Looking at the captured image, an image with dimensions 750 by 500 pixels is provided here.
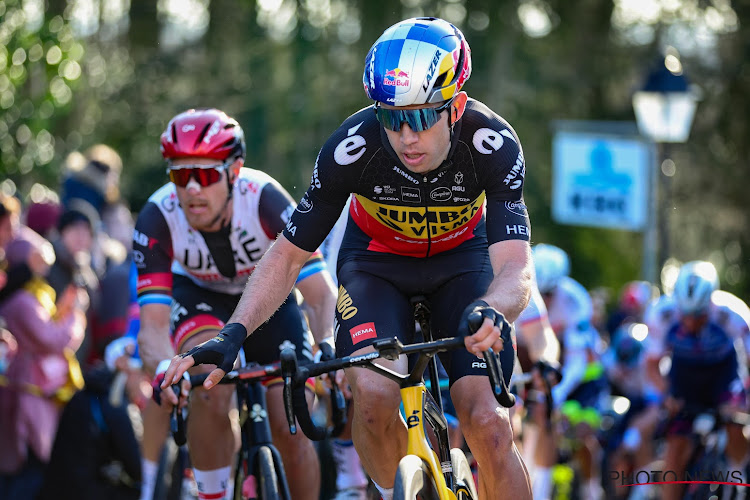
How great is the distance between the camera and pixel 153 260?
6.30 meters

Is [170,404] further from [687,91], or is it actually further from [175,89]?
[175,89]

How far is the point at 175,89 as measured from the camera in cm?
2439

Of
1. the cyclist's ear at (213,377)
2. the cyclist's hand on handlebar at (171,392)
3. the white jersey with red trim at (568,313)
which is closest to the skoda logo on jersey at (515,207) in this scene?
the cyclist's ear at (213,377)

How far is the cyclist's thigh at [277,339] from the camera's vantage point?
21.1 ft

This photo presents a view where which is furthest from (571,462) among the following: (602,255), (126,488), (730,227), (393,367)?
(730,227)

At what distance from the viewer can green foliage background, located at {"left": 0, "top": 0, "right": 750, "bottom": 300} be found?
23.3 meters

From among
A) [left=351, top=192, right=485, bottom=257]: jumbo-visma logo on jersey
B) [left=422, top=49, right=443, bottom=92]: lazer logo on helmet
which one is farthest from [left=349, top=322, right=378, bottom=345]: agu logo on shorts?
[left=422, top=49, right=443, bottom=92]: lazer logo on helmet

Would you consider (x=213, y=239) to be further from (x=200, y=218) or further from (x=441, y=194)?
(x=441, y=194)

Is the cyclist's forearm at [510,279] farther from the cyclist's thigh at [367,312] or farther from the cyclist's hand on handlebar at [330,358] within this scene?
the cyclist's hand on handlebar at [330,358]

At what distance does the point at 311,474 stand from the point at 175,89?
1909cm

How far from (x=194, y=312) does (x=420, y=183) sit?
1.93m

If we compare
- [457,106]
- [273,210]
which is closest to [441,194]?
[457,106]

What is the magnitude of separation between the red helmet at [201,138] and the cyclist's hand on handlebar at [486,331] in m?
2.39

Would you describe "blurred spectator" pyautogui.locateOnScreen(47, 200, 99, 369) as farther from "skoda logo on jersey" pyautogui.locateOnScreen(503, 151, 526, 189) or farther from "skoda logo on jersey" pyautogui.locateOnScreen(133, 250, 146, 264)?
"skoda logo on jersey" pyautogui.locateOnScreen(503, 151, 526, 189)
